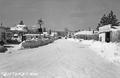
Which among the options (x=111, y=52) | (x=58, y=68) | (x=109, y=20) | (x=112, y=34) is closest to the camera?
(x=58, y=68)

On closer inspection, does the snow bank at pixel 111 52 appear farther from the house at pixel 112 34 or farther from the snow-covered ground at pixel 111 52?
the house at pixel 112 34

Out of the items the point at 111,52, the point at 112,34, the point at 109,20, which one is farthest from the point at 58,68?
the point at 109,20

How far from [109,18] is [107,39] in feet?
193

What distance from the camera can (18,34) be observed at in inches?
2516

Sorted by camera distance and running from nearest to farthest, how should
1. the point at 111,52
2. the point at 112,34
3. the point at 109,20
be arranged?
the point at 111,52, the point at 112,34, the point at 109,20

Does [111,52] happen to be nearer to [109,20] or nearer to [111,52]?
[111,52]

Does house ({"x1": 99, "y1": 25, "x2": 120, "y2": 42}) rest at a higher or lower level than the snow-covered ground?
higher

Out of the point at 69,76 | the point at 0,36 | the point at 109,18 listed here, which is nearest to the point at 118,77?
the point at 69,76

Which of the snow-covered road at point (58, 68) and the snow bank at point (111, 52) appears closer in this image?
the snow-covered road at point (58, 68)

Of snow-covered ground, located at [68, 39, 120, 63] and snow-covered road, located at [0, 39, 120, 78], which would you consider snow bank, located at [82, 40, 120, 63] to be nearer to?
snow-covered ground, located at [68, 39, 120, 63]

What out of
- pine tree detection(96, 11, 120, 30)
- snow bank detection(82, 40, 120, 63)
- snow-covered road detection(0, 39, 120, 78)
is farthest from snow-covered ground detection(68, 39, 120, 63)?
pine tree detection(96, 11, 120, 30)

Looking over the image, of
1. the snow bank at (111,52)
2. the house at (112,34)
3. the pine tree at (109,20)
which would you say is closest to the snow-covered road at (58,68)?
the snow bank at (111,52)

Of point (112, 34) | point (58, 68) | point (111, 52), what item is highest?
point (112, 34)

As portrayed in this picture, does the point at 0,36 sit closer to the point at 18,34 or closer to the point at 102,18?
the point at 18,34
